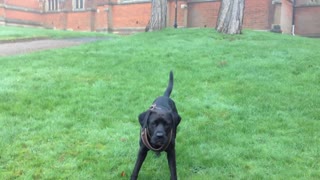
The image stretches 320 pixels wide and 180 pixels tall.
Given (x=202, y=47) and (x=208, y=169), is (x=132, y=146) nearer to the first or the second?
(x=208, y=169)

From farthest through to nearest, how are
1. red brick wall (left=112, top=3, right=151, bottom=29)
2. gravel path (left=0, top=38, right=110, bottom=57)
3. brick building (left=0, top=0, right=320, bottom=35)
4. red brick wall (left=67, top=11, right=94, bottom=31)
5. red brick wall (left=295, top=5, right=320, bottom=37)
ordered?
red brick wall (left=67, top=11, right=94, bottom=31) → red brick wall (left=112, top=3, right=151, bottom=29) → red brick wall (left=295, top=5, right=320, bottom=37) → brick building (left=0, top=0, right=320, bottom=35) → gravel path (left=0, top=38, right=110, bottom=57)

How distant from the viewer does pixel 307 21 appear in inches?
978

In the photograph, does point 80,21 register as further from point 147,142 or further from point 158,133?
point 158,133

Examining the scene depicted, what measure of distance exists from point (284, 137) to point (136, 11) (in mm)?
23647

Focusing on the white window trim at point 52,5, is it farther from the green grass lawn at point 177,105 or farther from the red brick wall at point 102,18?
the green grass lawn at point 177,105

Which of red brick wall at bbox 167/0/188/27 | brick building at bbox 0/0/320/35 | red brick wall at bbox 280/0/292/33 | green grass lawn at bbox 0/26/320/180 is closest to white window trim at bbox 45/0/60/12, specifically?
brick building at bbox 0/0/320/35

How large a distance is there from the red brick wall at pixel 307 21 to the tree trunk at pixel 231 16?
1206cm

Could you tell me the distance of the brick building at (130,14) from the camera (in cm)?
2259

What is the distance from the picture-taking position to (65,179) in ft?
14.4

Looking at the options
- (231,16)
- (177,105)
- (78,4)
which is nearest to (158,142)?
(177,105)

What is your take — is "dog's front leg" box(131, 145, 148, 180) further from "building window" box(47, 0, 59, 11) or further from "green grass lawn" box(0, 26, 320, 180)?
"building window" box(47, 0, 59, 11)

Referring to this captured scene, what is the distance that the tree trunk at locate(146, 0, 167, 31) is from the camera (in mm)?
15625

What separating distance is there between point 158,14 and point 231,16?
3.28m

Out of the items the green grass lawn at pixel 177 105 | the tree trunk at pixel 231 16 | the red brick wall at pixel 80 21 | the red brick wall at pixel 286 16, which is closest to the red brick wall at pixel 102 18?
A: the red brick wall at pixel 80 21
